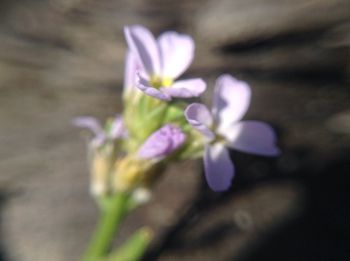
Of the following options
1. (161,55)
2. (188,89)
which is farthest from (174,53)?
(188,89)

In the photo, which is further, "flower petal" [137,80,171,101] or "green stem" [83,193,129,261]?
"green stem" [83,193,129,261]

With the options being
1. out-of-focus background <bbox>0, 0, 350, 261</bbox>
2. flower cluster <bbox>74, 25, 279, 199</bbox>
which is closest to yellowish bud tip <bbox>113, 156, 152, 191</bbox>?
flower cluster <bbox>74, 25, 279, 199</bbox>

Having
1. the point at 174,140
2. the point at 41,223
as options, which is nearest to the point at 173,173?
the point at 41,223

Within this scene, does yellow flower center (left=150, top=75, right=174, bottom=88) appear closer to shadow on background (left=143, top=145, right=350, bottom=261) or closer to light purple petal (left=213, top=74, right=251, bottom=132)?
light purple petal (left=213, top=74, right=251, bottom=132)

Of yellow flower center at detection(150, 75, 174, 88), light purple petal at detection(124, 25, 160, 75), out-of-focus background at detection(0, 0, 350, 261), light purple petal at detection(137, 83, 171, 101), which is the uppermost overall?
→ light purple petal at detection(124, 25, 160, 75)

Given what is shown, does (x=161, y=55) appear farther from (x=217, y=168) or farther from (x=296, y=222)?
(x=296, y=222)

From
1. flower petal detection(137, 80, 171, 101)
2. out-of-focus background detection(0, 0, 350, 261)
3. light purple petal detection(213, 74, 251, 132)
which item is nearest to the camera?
flower petal detection(137, 80, 171, 101)

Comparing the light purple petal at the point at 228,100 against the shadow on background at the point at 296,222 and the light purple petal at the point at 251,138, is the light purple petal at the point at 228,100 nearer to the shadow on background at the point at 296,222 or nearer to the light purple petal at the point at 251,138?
the light purple petal at the point at 251,138
